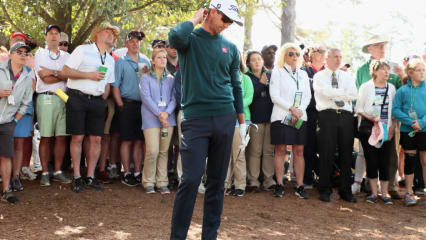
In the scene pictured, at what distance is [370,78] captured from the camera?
7426 mm

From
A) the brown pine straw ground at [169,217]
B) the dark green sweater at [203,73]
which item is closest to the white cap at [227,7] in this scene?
the dark green sweater at [203,73]

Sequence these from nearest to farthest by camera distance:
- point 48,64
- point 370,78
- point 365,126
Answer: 1. point 48,64
2. point 365,126
3. point 370,78

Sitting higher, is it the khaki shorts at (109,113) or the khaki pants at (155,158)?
the khaki shorts at (109,113)

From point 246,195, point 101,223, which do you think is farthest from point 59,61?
point 246,195

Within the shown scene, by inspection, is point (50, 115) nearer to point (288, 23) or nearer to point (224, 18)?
point (224, 18)

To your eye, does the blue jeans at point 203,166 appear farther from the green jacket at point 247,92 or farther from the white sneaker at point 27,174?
the white sneaker at point 27,174

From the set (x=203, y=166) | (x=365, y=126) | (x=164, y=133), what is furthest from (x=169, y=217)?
(x=365, y=126)

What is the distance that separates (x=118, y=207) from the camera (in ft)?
18.8

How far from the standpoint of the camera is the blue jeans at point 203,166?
3660 millimetres

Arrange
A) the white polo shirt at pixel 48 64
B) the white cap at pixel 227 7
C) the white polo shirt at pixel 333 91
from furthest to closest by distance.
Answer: the white polo shirt at pixel 333 91 < the white polo shirt at pixel 48 64 < the white cap at pixel 227 7

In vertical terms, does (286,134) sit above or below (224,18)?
below

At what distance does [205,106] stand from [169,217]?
216cm

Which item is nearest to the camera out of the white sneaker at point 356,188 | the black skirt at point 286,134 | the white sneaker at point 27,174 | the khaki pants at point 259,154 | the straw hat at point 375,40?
the black skirt at point 286,134

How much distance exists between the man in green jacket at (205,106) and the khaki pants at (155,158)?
9.19ft
